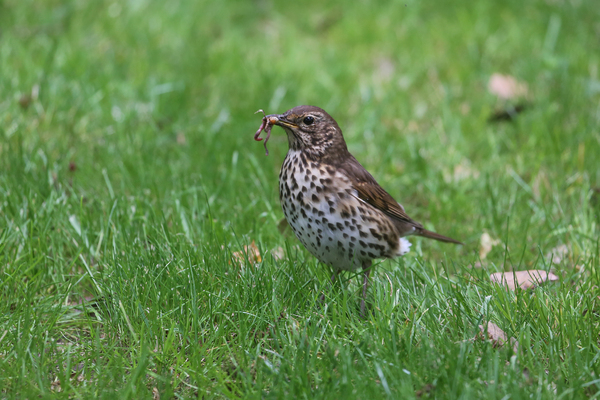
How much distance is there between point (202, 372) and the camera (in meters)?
2.91

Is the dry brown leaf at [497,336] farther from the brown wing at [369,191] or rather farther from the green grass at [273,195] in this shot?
the brown wing at [369,191]

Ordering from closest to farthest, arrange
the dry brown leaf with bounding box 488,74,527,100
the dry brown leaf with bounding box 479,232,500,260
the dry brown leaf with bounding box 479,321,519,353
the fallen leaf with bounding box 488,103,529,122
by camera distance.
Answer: the dry brown leaf with bounding box 479,321,519,353 < the dry brown leaf with bounding box 479,232,500,260 < the fallen leaf with bounding box 488,103,529,122 < the dry brown leaf with bounding box 488,74,527,100

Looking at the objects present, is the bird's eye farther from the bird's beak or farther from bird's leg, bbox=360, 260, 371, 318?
bird's leg, bbox=360, 260, 371, 318

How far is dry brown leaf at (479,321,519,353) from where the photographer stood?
9.85 ft

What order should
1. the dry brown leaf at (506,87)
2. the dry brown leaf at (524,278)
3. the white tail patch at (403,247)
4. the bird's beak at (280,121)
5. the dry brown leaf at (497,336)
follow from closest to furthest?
the dry brown leaf at (497,336) < the dry brown leaf at (524,278) < the bird's beak at (280,121) < the white tail patch at (403,247) < the dry brown leaf at (506,87)

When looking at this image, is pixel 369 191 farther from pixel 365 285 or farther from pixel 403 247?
pixel 365 285

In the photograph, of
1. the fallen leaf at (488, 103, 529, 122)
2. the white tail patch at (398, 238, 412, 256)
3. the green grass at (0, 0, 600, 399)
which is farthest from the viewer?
the fallen leaf at (488, 103, 529, 122)

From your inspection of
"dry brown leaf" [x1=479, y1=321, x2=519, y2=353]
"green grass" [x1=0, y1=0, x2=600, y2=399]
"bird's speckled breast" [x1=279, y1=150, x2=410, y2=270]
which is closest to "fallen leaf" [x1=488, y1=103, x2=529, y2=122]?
"green grass" [x1=0, y1=0, x2=600, y2=399]

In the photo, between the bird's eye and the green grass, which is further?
the bird's eye

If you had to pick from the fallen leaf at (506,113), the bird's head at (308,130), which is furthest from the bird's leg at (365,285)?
the fallen leaf at (506,113)

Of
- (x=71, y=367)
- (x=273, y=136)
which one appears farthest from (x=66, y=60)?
(x=71, y=367)

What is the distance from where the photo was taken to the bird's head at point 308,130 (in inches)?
147

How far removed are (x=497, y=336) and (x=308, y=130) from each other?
4.92 feet

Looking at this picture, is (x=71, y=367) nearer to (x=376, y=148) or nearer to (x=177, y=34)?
(x=376, y=148)
